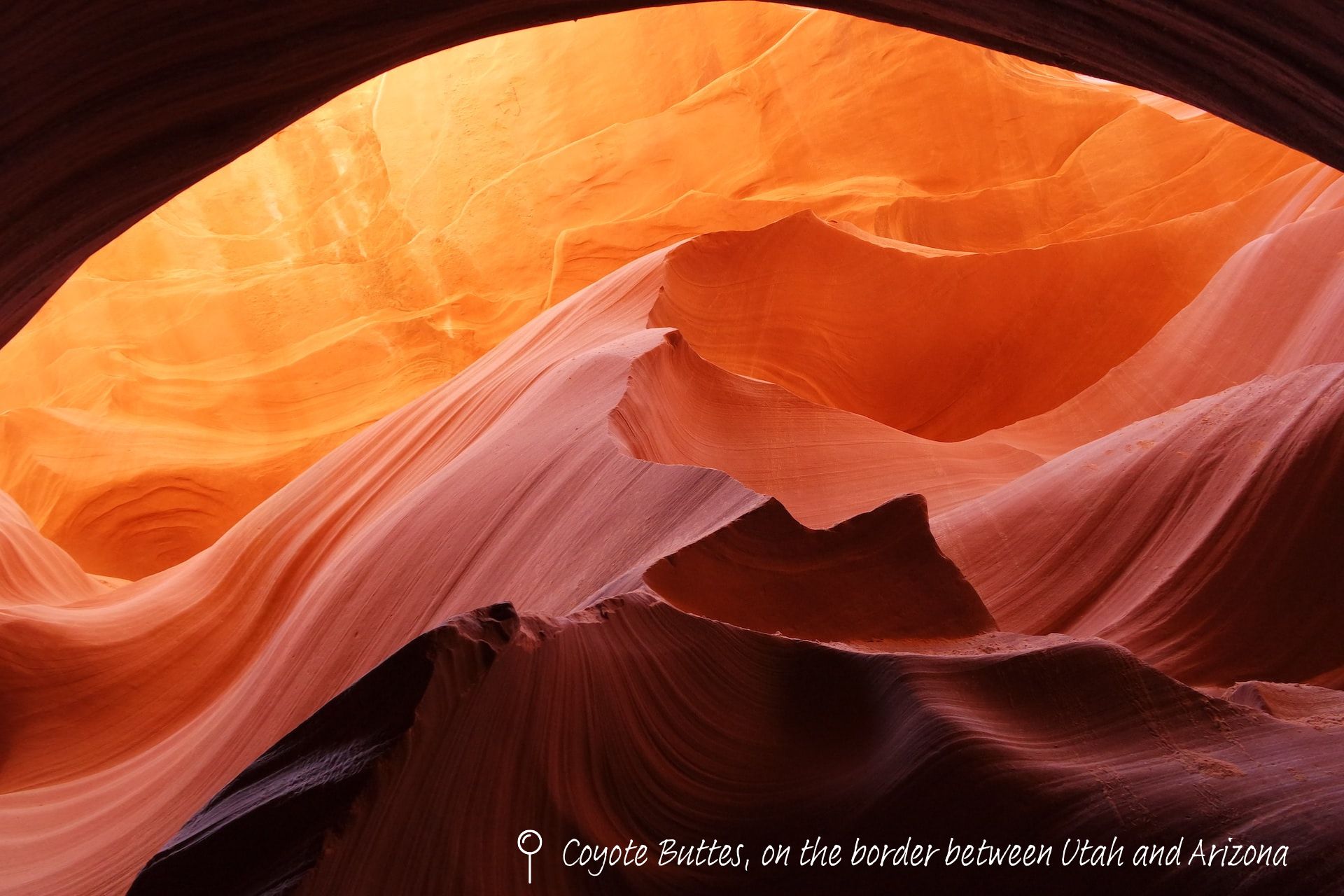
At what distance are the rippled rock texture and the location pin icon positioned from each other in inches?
0.9

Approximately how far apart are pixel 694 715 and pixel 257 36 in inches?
51.2

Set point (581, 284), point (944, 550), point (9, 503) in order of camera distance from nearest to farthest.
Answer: point (944, 550) < point (9, 503) < point (581, 284)

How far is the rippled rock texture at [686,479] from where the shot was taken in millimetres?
1478

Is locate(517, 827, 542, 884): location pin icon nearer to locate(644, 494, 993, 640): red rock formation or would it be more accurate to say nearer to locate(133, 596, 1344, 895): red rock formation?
locate(133, 596, 1344, 895): red rock formation

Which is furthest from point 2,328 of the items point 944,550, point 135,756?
A: point 944,550

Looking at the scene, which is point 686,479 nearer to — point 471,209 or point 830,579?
point 830,579

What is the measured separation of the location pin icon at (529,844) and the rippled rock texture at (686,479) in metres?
0.02

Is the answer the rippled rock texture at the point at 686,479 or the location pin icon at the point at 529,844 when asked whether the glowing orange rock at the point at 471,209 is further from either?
the location pin icon at the point at 529,844

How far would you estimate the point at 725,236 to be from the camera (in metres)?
4.87

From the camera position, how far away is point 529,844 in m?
1.44

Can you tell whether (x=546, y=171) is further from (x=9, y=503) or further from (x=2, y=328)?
(x=2, y=328)

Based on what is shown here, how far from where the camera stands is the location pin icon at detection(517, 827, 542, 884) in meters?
1.43

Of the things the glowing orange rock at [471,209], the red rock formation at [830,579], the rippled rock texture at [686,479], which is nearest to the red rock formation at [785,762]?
the rippled rock texture at [686,479]

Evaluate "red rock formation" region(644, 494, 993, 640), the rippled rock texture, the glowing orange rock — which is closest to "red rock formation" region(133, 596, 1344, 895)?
the rippled rock texture
